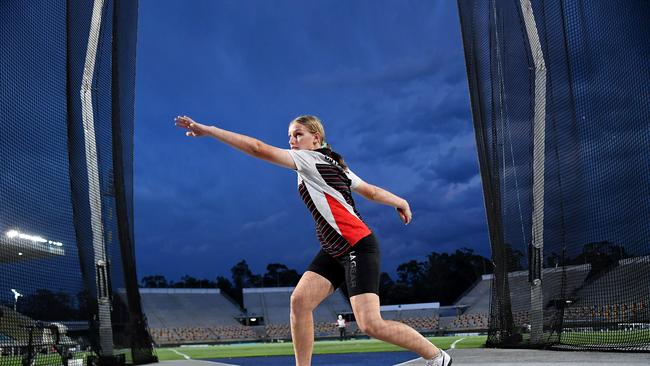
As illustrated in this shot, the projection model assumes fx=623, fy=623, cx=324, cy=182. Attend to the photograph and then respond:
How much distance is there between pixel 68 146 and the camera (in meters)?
6.66

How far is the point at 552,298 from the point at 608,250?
3.73ft

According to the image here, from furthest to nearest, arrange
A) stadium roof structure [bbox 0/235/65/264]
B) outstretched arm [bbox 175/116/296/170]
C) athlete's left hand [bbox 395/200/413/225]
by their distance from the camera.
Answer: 1. stadium roof structure [bbox 0/235/65/264]
2. athlete's left hand [bbox 395/200/413/225]
3. outstretched arm [bbox 175/116/296/170]

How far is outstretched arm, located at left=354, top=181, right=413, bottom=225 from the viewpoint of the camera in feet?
11.7

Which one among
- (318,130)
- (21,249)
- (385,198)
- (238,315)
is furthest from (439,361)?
(238,315)

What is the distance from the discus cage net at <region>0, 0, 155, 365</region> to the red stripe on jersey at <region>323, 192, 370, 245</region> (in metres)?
3.61

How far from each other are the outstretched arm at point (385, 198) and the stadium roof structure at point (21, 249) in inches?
148

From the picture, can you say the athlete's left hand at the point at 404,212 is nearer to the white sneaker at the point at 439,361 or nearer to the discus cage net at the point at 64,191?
the white sneaker at the point at 439,361

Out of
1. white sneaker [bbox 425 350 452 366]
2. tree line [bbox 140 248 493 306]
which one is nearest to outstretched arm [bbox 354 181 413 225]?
white sneaker [bbox 425 350 452 366]

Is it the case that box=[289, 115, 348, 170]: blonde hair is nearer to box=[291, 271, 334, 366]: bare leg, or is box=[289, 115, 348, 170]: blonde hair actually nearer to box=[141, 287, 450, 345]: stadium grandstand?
box=[291, 271, 334, 366]: bare leg

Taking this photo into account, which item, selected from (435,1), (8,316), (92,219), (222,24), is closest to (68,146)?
(92,219)

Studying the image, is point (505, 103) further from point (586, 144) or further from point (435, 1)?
point (435, 1)

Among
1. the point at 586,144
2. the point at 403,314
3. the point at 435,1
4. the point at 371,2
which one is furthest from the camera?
the point at 371,2

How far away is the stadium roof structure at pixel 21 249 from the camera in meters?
5.75

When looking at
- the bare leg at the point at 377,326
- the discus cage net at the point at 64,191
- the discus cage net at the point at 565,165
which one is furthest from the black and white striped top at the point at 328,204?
the discus cage net at the point at 565,165
